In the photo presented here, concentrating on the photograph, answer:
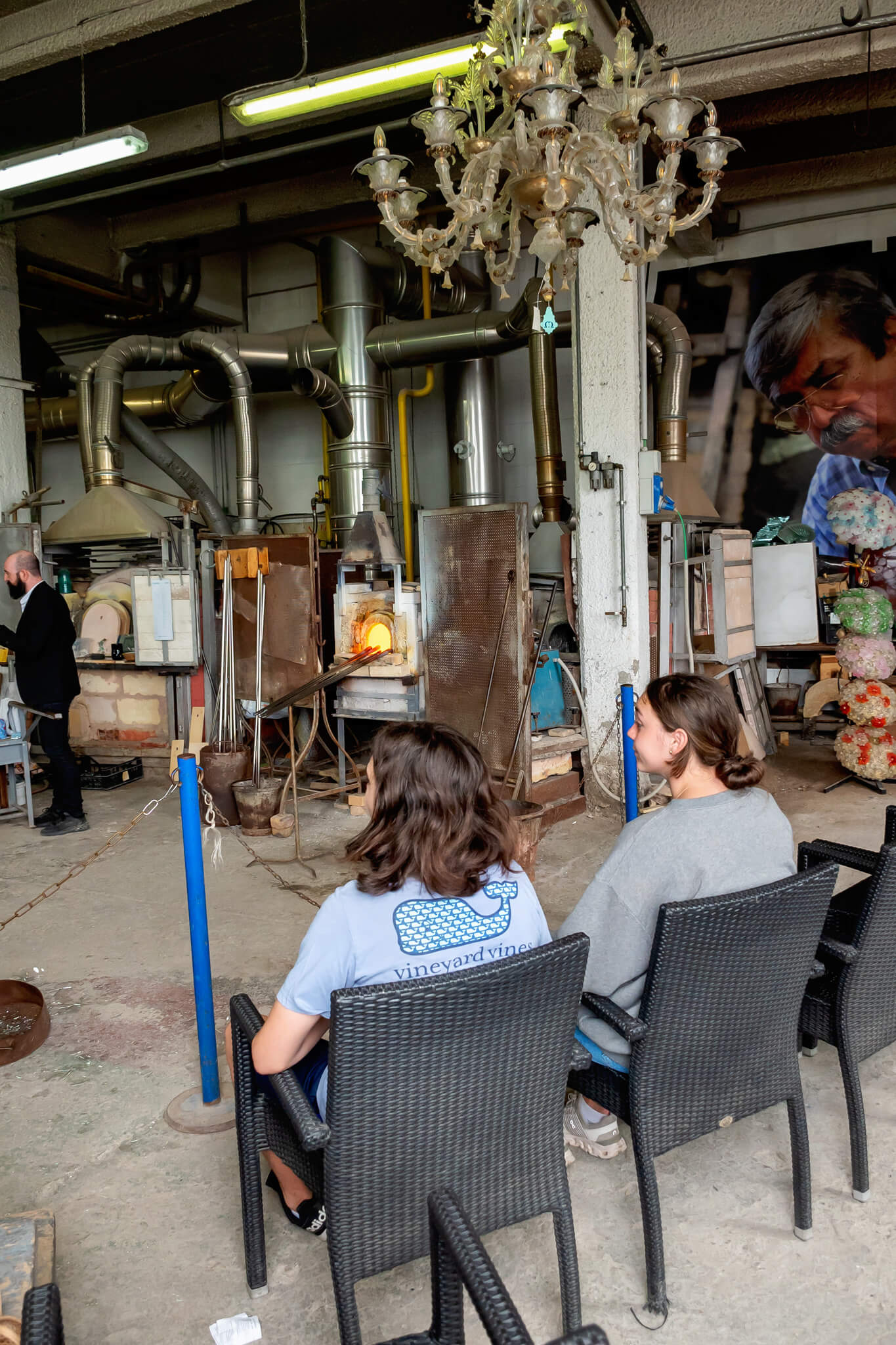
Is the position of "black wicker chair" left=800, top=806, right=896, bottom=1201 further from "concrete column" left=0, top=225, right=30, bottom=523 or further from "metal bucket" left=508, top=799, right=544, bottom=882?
"concrete column" left=0, top=225, right=30, bottom=523

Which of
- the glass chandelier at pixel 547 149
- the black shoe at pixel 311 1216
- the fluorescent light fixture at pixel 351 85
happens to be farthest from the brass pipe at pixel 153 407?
the black shoe at pixel 311 1216

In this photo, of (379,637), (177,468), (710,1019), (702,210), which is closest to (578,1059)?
(710,1019)

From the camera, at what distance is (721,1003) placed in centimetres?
195

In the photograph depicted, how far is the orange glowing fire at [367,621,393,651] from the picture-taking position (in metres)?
6.39

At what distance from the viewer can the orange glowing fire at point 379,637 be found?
6391 millimetres

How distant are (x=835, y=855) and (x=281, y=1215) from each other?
5.82 feet

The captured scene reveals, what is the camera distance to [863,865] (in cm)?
259

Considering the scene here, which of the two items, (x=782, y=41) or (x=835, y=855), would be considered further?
(x=782, y=41)

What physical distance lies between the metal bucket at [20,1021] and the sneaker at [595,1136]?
1.83 metres

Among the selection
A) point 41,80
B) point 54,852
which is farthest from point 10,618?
point 41,80

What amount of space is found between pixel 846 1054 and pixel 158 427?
29.7 feet

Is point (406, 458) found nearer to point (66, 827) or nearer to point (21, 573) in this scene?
point (21, 573)

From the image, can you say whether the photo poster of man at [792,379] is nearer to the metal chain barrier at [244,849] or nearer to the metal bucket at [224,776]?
the metal bucket at [224,776]

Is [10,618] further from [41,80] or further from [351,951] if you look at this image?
[351,951]
